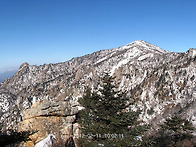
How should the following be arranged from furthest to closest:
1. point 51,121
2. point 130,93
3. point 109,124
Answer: point 130,93 < point 51,121 < point 109,124

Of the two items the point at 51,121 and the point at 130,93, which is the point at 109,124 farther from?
the point at 130,93

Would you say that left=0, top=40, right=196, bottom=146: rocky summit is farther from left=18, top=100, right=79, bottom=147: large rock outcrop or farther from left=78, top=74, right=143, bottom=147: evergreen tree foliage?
left=78, top=74, right=143, bottom=147: evergreen tree foliage

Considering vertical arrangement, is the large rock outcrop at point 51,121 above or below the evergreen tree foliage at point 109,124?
below

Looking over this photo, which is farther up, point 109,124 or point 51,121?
point 109,124

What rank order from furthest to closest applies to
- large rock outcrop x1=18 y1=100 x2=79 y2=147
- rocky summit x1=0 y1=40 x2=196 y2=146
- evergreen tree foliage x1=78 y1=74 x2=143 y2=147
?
rocky summit x1=0 y1=40 x2=196 y2=146
large rock outcrop x1=18 y1=100 x2=79 y2=147
evergreen tree foliage x1=78 y1=74 x2=143 y2=147

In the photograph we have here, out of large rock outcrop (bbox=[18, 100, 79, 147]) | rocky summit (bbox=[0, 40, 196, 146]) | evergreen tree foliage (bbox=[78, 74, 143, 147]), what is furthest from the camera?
rocky summit (bbox=[0, 40, 196, 146])

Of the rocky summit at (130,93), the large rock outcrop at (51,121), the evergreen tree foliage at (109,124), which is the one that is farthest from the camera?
the rocky summit at (130,93)

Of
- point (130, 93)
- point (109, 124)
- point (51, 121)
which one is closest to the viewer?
point (109, 124)

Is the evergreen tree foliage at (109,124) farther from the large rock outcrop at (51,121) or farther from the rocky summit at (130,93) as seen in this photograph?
the large rock outcrop at (51,121)

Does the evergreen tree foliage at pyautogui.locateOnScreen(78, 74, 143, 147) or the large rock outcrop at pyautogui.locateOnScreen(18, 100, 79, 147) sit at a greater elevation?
the evergreen tree foliage at pyautogui.locateOnScreen(78, 74, 143, 147)

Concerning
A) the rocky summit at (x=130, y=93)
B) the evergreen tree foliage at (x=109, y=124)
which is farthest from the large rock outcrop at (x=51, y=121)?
the evergreen tree foliage at (x=109, y=124)

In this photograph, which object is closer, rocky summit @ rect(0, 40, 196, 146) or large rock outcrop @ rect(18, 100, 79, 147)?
large rock outcrop @ rect(18, 100, 79, 147)

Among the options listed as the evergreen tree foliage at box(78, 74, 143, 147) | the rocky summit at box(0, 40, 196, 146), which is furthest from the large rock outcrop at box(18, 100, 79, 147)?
the evergreen tree foliage at box(78, 74, 143, 147)

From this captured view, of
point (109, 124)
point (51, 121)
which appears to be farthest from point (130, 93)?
point (109, 124)
